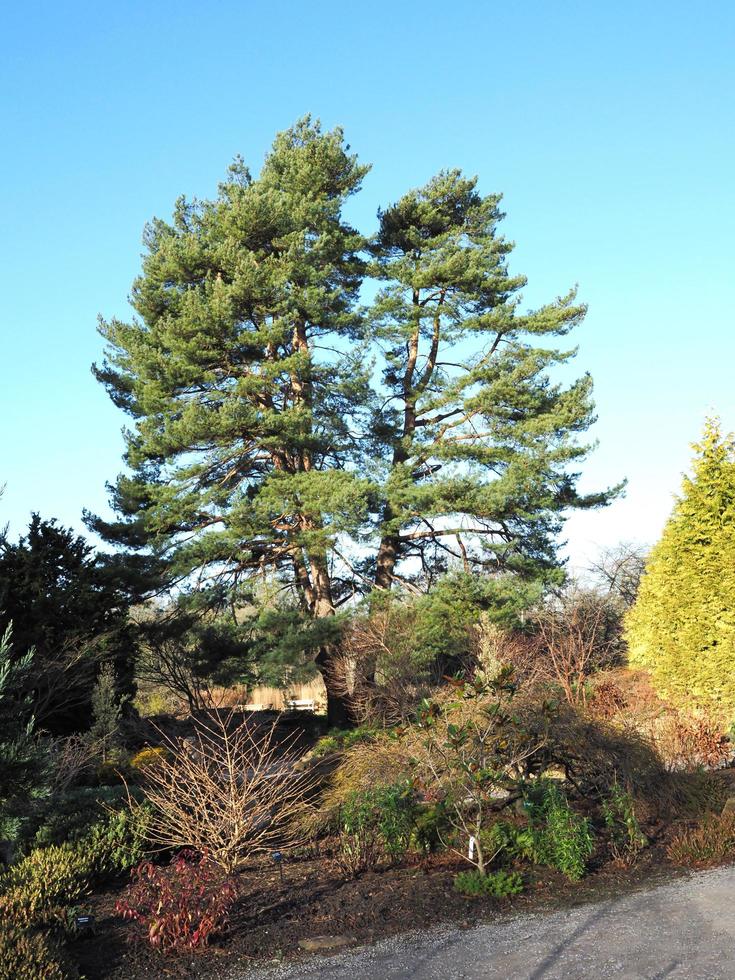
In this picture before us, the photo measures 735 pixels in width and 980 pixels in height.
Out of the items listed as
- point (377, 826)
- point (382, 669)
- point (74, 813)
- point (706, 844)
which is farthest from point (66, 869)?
point (382, 669)

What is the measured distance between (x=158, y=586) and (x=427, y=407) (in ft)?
24.2

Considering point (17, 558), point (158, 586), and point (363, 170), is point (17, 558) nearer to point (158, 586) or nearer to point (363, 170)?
point (158, 586)

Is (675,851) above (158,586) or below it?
below

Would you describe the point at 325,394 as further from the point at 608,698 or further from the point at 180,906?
the point at 180,906

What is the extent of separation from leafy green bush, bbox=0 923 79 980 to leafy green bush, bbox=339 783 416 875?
265cm

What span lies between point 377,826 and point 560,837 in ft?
5.55

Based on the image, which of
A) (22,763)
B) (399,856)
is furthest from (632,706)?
(22,763)

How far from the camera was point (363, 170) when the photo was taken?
20.9 m

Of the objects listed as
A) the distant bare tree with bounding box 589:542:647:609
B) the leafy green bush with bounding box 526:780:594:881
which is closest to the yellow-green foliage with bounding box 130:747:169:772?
the leafy green bush with bounding box 526:780:594:881

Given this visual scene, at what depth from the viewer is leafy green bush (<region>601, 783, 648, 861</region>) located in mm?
7328

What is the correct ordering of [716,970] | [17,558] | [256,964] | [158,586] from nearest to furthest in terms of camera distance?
1. [716,970]
2. [256,964]
3. [17,558]
4. [158,586]

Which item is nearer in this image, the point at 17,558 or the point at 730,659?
the point at 730,659

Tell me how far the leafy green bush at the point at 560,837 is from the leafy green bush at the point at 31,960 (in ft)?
12.1

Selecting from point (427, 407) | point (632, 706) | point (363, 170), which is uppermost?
point (363, 170)
